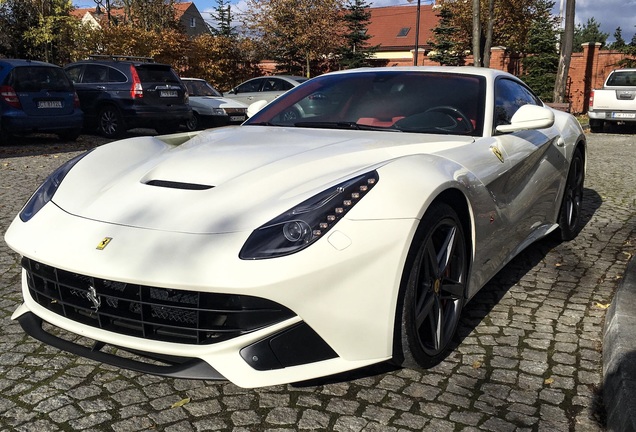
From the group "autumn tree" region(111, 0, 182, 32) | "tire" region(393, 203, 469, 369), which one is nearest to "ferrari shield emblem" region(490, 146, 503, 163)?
"tire" region(393, 203, 469, 369)

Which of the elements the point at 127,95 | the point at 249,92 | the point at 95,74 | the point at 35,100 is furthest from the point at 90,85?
the point at 249,92

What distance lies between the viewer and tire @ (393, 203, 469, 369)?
2.49 m

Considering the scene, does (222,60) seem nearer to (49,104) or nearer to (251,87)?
(251,87)

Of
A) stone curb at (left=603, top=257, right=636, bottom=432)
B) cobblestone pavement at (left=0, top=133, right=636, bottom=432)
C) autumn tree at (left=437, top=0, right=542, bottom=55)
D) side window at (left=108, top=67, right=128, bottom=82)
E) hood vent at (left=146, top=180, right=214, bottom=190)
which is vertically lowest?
cobblestone pavement at (left=0, top=133, right=636, bottom=432)

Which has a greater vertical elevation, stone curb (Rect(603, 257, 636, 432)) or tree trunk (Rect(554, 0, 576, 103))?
tree trunk (Rect(554, 0, 576, 103))

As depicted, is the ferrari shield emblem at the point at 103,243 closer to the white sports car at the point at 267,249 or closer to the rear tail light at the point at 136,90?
the white sports car at the point at 267,249

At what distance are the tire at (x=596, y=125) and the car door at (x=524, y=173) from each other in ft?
45.5

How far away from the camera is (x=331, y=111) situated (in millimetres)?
3844

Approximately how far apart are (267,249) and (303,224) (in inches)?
6.7

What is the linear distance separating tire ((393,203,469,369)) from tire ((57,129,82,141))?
10.3m

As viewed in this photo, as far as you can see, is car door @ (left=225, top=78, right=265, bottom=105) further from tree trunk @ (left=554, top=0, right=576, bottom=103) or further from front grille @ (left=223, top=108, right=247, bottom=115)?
tree trunk @ (left=554, top=0, right=576, bottom=103)

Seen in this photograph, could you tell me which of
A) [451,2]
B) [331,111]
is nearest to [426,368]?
[331,111]

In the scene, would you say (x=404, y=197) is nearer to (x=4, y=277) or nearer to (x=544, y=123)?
(x=544, y=123)

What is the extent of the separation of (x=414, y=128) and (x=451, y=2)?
3418cm
